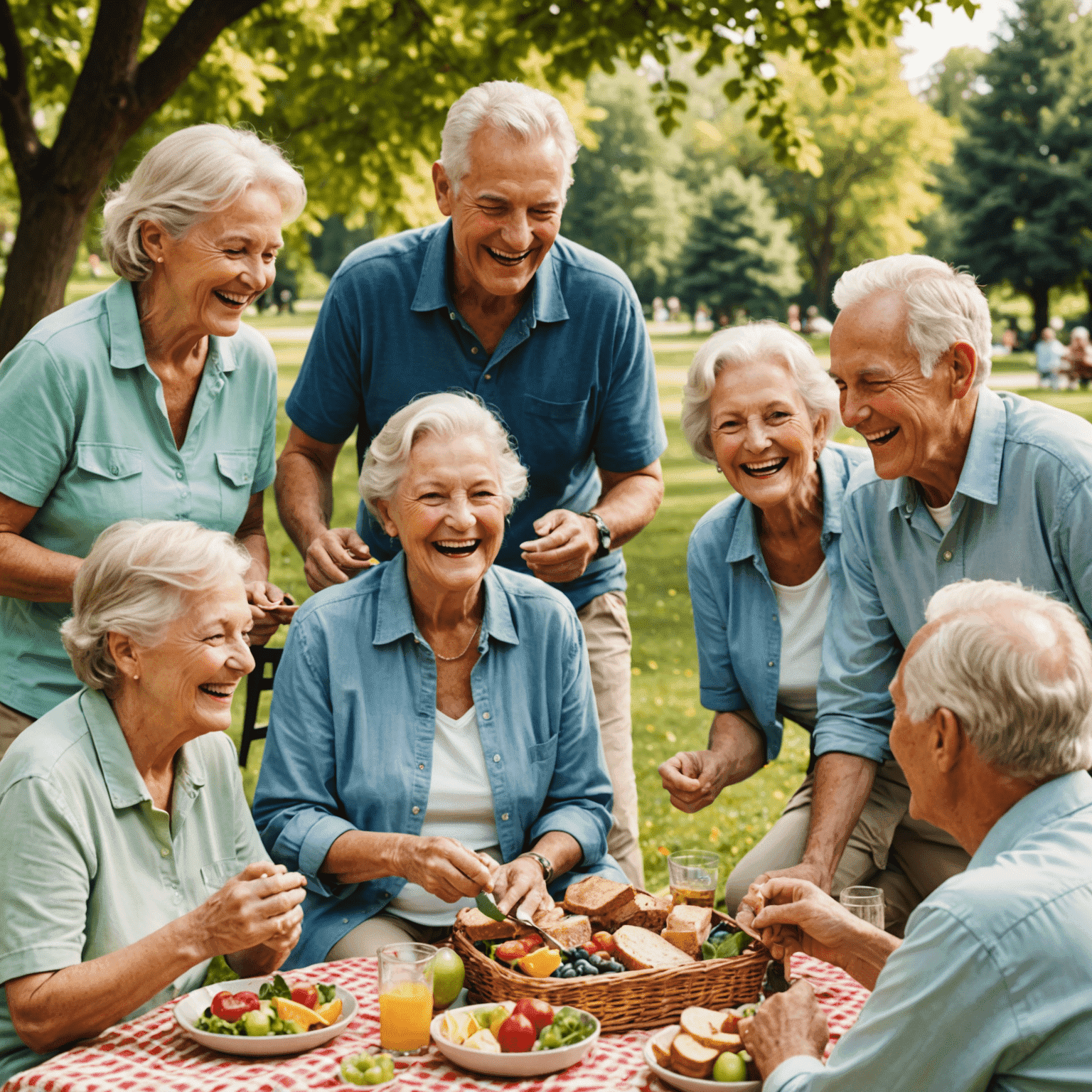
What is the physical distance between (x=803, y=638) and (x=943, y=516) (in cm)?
69

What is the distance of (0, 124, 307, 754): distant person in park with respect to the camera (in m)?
3.71

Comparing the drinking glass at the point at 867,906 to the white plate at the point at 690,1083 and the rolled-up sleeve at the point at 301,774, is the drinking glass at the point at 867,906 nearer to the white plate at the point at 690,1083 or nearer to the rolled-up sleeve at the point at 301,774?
the white plate at the point at 690,1083

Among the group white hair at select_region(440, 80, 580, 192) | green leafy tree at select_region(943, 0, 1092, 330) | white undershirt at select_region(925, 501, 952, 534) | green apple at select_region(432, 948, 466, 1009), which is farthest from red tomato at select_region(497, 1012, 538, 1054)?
green leafy tree at select_region(943, 0, 1092, 330)

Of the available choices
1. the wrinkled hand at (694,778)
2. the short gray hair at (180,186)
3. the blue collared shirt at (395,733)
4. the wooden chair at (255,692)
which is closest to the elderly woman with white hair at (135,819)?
the blue collared shirt at (395,733)

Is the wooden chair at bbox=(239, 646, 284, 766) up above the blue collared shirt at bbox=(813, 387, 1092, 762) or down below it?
below

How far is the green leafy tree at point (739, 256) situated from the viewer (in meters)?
47.3

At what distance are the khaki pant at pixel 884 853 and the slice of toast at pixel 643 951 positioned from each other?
1.08 m

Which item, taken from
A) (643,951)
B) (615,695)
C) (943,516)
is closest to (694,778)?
(615,695)

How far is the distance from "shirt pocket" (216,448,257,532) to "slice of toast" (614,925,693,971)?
1.94m

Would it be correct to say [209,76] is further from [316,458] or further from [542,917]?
[542,917]

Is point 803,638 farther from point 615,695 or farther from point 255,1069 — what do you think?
point 255,1069

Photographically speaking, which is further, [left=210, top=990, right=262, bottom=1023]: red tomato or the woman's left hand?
the woman's left hand

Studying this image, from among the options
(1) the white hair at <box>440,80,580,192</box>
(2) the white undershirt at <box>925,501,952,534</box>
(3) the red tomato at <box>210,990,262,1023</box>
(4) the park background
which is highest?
(4) the park background

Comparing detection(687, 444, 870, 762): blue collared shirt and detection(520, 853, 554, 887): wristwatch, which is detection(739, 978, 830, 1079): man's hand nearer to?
detection(520, 853, 554, 887): wristwatch
